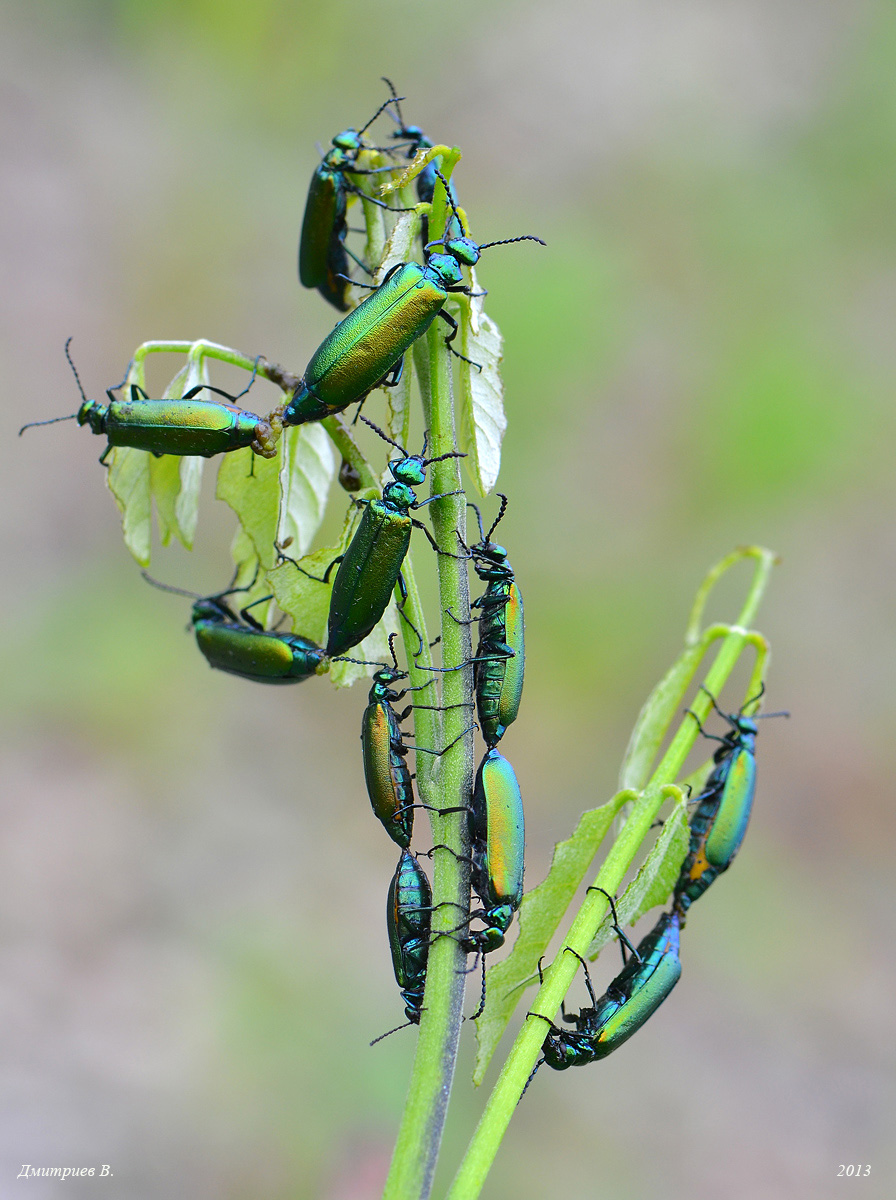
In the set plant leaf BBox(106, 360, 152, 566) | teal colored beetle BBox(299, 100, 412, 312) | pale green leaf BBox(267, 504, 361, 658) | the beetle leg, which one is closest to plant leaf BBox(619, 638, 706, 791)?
pale green leaf BBox(267, 504, 361, 658)

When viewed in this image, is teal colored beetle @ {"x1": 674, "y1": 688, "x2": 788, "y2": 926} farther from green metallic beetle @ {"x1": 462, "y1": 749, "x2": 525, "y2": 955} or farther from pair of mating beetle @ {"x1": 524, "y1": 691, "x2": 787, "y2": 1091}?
green metallic beetle @ {"x1": 462, "y1": 749, "x2": 525, "y2": 955}

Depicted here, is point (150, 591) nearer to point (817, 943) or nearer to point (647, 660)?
point (647, 660)

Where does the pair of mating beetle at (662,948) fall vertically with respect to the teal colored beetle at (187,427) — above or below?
below

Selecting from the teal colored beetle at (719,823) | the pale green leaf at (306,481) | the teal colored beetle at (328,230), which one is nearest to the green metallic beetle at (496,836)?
the pale green leaf at (306,481)

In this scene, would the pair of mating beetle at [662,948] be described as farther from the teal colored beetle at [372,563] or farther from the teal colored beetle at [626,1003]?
the teal colored beetle at [372,563]

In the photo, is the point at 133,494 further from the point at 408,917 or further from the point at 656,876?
the point at 656,876

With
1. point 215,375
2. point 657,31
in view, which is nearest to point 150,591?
point 215,375
